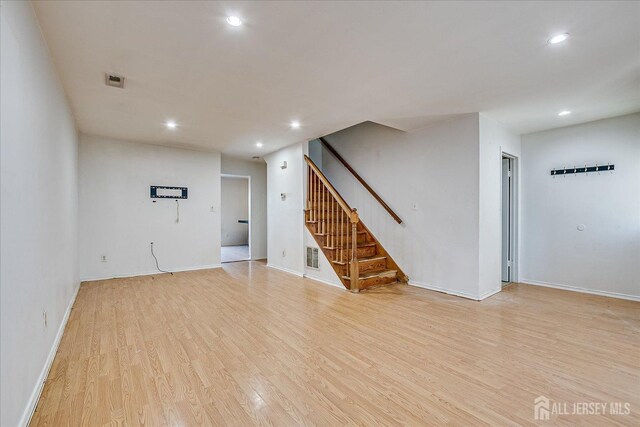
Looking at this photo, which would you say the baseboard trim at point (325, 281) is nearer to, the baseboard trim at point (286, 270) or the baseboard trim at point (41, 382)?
the baseboard trim at point (286, 270)

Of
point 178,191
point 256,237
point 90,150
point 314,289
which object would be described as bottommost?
point 314,289

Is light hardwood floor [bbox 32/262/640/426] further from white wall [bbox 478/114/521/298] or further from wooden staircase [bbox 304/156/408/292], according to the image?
wooden staircase [bbox 304/156/408/292]

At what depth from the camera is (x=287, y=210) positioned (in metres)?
6.04

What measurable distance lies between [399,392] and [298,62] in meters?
2.75

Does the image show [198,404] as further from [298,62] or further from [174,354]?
[298,62]

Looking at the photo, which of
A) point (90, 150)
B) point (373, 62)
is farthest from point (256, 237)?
point (373, 62)

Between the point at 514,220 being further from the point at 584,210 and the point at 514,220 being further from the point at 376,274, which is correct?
the point at 376,274

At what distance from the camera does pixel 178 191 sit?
596cm

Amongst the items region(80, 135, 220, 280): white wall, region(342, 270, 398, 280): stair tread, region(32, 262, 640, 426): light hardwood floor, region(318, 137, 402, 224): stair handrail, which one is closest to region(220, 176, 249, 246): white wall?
region(80, 135, 220, 280): white wall

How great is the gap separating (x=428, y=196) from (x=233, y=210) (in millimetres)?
8057

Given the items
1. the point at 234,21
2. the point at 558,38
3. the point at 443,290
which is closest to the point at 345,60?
the point at 234,21

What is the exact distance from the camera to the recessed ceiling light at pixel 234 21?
1.97m

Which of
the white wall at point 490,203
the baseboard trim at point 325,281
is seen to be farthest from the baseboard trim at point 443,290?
the baseboard trim at point 325,281

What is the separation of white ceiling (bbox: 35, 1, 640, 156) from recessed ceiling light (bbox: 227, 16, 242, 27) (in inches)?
2.1
